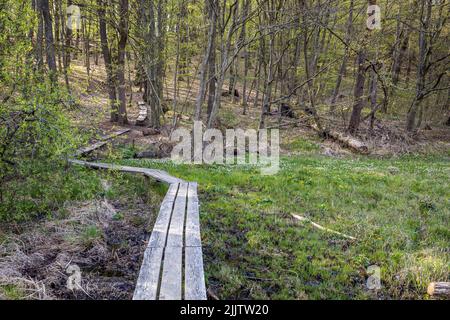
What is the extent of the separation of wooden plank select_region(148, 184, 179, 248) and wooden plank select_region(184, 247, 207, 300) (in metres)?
0.46

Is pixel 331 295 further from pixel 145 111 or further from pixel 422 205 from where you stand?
pixel 145 111

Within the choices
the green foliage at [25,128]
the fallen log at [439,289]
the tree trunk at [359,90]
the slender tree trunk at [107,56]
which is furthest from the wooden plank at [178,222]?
the tree trunk at [359,90]

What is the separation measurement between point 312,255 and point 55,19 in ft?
84.3

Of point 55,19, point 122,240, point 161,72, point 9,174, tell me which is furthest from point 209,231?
point 55,19

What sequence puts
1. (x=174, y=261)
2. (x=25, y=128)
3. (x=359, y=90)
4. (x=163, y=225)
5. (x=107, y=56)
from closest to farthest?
(x=174, y=261)
(x=25, y=128)
(x=163, y=225)
(x=107, y=56)
(x=359, y=90)

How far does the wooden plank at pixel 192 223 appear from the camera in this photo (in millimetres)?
4586

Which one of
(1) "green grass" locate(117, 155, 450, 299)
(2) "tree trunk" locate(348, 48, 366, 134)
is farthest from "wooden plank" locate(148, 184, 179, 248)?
(2) "tree trunk" locate(348, 48, 366, 134)

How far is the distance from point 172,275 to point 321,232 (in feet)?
11.3

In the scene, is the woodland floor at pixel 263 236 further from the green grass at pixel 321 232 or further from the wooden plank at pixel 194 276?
the wooden plank at pixel 194 276

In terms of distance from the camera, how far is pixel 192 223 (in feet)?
Result: 17.6

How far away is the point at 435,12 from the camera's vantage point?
20250 millimetres

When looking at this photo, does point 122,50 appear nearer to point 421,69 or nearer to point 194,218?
point 194,218

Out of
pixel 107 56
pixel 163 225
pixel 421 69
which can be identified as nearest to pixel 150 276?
pixel 163 225

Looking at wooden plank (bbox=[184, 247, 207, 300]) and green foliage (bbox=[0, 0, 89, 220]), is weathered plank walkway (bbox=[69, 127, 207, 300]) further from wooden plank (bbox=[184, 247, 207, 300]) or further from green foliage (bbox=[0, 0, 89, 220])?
green foliage (bbox=[0, 0, 89, 220])
